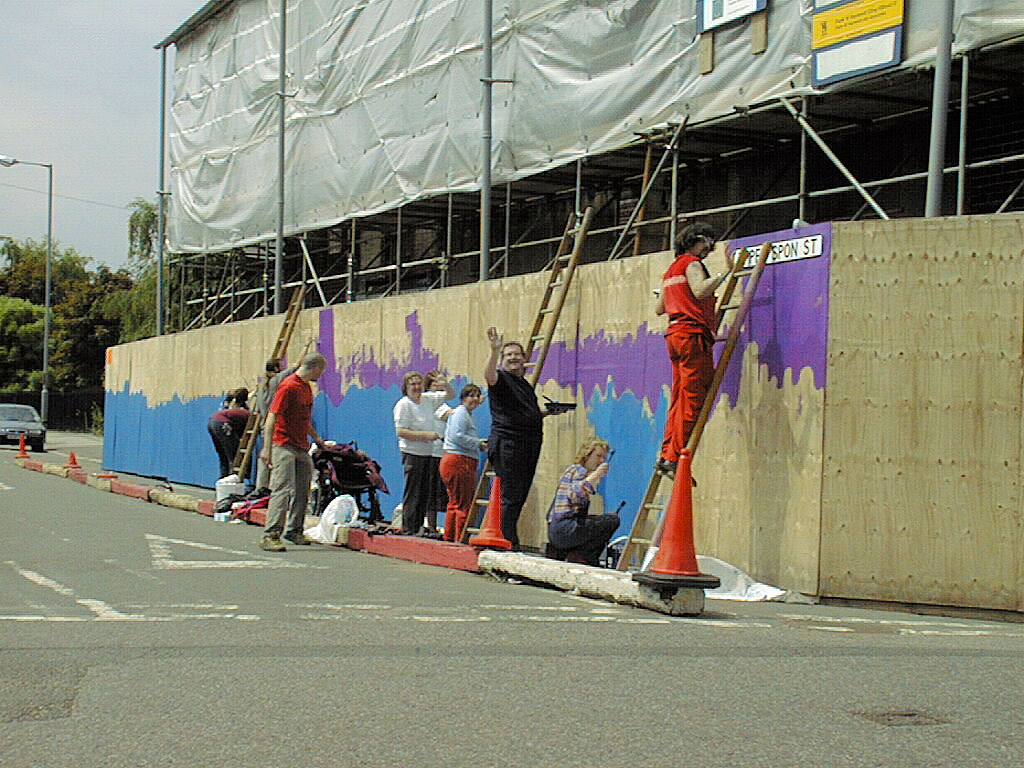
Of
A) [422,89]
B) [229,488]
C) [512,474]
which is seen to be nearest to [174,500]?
[229,488]

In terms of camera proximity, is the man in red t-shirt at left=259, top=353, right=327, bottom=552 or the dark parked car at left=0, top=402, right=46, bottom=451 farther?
the dark parked car at left=0, top=402, right=46, bottom=451

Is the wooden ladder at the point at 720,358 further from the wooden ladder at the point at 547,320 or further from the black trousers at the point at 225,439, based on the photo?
the black trousers at the point at 225,439

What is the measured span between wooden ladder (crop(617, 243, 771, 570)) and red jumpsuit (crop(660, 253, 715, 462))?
75mm

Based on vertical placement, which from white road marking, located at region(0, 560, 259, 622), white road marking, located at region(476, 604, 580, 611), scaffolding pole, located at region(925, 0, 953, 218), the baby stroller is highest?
scaffolding pole, located at region(925, 0, 953, 218)

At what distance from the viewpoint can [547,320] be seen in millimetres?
13328

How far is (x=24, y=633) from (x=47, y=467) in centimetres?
2127

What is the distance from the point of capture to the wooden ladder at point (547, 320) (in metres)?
12.5

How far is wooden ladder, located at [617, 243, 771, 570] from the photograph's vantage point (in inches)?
408

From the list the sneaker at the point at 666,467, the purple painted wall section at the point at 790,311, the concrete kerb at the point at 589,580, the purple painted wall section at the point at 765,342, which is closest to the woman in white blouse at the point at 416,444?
the purple painted wall section at the point at 765,342

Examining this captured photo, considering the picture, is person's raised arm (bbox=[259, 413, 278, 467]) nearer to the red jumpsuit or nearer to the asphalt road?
the asphalt road

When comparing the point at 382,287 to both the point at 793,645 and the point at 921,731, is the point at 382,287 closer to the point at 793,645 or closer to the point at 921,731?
the point at 793,645

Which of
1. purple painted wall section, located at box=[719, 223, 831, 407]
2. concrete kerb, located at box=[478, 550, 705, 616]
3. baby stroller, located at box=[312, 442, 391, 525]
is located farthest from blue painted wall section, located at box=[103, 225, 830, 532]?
concrete kerb, located at box=[478, 550, 705, 616]

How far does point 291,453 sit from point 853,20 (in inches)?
282

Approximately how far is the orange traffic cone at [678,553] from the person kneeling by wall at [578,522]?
1967 mm
